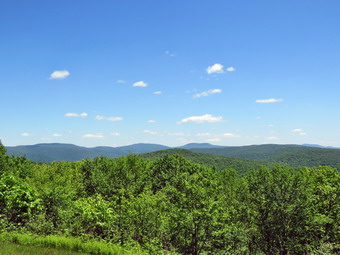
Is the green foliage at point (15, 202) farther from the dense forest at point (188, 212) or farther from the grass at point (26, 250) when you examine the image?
the grass at point (26, 250)

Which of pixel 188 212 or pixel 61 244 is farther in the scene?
pixel 188 212

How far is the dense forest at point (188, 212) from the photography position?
59.8 ft

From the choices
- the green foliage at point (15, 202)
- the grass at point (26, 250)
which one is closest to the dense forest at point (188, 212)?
the green foliage at point (15, 202)

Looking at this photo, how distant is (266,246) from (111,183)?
26.6m

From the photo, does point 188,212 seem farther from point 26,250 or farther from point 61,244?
point 26,250

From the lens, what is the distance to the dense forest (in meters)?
18.2

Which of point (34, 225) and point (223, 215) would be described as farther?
point (223, 215)

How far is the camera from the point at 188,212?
19688 mm

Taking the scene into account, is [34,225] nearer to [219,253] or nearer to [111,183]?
[219,253]

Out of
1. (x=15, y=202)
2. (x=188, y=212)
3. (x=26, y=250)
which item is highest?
(x=15, y=202)

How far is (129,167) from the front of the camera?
49969 mm

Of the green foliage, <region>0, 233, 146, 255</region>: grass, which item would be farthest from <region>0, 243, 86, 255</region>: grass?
the green foliage

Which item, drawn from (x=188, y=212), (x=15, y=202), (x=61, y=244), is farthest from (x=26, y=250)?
(x=188, y=212)

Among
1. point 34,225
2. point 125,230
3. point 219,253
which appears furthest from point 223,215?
point 34,225
